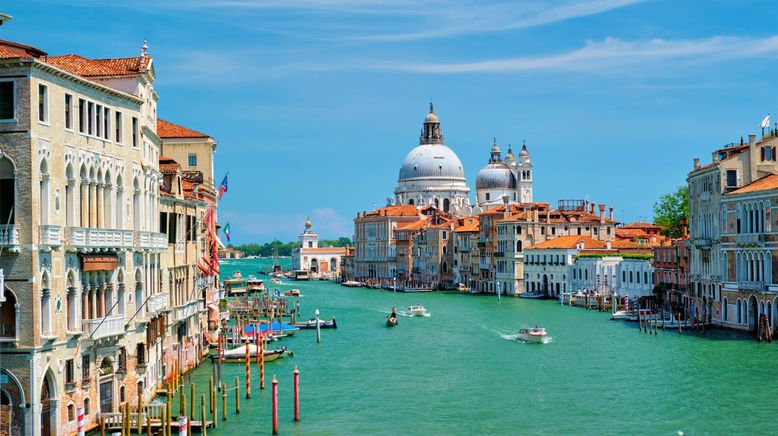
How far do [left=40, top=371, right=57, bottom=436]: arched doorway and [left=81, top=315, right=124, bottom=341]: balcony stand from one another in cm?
115

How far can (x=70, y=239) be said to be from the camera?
15.3 metres

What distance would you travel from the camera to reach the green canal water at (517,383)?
19998 millimetres

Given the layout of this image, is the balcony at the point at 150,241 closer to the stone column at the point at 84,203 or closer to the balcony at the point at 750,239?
the stone column at the point at 84,203

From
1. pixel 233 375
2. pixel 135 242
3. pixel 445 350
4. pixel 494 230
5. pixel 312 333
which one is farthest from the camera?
pixel 494 230

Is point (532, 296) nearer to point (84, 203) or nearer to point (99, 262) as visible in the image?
point (99, 262)

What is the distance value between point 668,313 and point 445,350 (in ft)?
42.1

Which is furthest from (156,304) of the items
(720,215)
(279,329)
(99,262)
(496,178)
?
(496,178)

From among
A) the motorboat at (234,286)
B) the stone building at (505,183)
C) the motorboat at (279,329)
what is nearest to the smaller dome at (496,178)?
the stone building at (505,183)

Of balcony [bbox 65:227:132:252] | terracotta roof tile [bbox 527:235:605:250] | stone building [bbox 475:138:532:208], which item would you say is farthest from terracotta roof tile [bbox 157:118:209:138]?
stone building [bbox 475:138:532:208]

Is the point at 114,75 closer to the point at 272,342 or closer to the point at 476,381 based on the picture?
the point at 476,381

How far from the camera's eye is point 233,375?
25.4 metres

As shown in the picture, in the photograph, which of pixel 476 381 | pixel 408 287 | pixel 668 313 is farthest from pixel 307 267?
pixel 476 381

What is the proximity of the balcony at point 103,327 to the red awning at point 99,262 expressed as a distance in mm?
714

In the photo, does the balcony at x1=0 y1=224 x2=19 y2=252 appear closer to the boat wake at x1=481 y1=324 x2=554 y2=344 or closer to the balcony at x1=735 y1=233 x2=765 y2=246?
the boat wake at x1=481 y1=324 x2=554 y2=344
